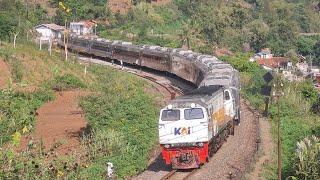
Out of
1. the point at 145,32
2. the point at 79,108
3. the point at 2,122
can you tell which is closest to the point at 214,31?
the point at 145,32

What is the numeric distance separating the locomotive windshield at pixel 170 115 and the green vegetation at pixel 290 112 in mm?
3325

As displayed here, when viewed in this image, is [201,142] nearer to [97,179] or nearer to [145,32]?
[97,179]

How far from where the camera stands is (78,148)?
61.3ft

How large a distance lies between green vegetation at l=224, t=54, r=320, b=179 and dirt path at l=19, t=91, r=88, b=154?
23.5 ft

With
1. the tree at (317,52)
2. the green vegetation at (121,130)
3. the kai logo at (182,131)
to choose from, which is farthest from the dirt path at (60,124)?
the tree at (317,52)

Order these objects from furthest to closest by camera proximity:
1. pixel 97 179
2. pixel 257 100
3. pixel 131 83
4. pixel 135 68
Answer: pixel 135 68 → pixel 131 83 → pixel 257 100 → pixel 97 179

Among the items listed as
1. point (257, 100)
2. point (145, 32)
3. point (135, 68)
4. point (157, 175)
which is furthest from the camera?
point (145, 32)

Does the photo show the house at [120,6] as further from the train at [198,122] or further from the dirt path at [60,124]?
the train at [198,122]

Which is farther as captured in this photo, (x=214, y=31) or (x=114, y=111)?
(x=214, y=31)

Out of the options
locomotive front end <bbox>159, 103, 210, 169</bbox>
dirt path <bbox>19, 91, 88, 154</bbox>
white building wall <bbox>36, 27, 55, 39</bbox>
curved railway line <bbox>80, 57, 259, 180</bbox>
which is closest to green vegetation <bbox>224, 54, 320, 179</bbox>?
curved railway line <bbox>80, 57, 259, 180</bbox>

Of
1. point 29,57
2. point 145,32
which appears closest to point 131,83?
point 29,57

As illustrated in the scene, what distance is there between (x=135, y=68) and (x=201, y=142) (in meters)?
33.8

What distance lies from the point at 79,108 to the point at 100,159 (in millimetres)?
9120

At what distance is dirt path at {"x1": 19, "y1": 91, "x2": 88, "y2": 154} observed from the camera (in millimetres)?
19391
